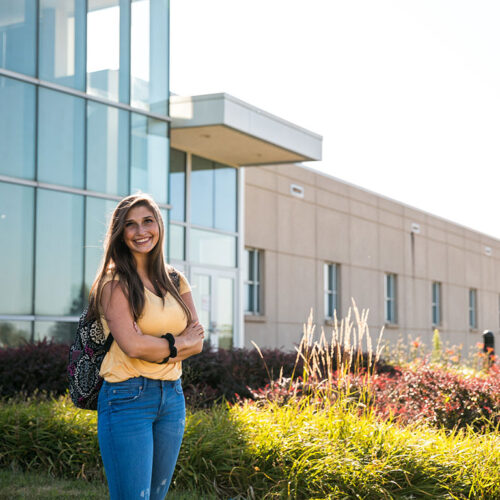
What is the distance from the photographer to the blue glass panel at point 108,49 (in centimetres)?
1494

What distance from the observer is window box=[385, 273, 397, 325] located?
3025cm

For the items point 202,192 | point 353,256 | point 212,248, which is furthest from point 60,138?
point 353,256

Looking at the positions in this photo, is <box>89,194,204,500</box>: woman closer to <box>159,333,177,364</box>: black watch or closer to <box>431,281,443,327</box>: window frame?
<box>159,333,177,364</box>: black watch

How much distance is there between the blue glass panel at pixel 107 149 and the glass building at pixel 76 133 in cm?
2

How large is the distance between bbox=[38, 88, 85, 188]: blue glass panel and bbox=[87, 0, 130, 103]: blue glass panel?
2.19ft

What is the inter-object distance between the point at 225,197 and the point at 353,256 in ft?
28.4

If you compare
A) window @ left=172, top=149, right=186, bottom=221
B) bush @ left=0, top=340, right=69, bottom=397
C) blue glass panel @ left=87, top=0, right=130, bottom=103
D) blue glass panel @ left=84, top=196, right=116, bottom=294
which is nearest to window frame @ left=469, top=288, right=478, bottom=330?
window @ left=172, top=149, right=186, bottom=221

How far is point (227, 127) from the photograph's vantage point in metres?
16.7

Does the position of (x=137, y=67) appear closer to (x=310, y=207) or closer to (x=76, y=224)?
(x=76, y=224)

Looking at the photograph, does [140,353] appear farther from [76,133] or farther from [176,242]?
[176,242]

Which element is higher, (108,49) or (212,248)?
(108,49)

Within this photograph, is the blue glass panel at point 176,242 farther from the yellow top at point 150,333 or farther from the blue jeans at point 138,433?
the blue jeans at point 138,433

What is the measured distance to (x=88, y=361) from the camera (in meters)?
3.91

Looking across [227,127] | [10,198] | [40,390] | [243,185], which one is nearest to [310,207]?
[243,185]
